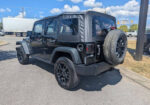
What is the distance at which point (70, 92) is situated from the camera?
115 inches

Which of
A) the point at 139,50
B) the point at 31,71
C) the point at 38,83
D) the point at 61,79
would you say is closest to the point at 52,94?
the point at 61,79

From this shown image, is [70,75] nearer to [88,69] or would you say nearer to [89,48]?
[88,69]

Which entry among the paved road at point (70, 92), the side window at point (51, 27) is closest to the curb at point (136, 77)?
the paved road at point (70, 92)

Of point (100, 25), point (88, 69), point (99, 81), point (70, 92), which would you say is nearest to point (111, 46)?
point (100, 25)

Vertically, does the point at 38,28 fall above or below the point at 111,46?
above

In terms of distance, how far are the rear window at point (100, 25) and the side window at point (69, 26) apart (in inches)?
17.4

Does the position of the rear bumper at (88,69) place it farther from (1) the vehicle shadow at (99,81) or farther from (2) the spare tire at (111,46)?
(1) the vehicle shadow at (99,81)

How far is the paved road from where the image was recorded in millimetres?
2533

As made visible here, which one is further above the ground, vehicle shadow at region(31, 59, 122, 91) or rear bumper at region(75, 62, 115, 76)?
rear bumper at region(75, 62, 115, 76)

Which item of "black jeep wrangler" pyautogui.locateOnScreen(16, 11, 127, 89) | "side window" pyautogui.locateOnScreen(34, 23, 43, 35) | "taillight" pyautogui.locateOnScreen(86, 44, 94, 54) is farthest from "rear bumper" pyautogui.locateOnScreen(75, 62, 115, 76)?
"side window" pyautogui.locateOnScreen(34, 23, 43, 35)

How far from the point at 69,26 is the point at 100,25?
0.82 metres

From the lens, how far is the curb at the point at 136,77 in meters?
3.36

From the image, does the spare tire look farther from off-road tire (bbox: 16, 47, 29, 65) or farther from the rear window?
off-road tire (bbox: 16, 47, 29, 65)

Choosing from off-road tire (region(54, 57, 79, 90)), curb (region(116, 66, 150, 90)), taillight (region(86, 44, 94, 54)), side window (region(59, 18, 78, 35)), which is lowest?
curb (region(116, 66, 150, 90))
